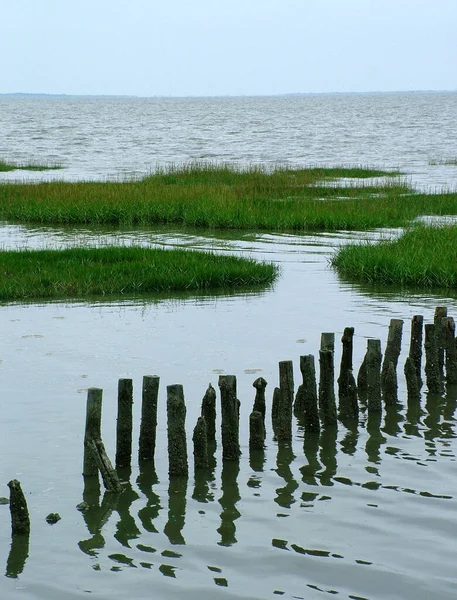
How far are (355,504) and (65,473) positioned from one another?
233cm

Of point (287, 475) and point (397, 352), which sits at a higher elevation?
point (397, 352)

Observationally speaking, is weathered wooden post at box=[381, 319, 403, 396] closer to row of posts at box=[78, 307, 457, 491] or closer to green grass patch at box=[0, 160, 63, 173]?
row of posts at box=[78, 307, 457, 491]

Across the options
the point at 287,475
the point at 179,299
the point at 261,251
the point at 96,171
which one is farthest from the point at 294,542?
the point at 96,171

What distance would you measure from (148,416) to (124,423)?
7.7 inches

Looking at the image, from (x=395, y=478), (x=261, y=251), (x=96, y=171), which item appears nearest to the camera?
(x=395, y=478)

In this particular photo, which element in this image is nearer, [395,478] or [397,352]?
[395,478]

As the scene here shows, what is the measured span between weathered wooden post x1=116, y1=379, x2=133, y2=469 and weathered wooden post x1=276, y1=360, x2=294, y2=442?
1385 millimetres

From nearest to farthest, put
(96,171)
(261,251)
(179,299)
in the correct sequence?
(179,299) < (261,251) < (96,171)

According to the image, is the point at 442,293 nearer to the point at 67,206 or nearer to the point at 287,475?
the point at 287,475

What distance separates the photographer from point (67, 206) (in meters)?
27.1

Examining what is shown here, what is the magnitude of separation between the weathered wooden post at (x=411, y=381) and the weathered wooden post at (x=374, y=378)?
12.8 inches

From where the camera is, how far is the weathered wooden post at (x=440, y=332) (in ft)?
32.9

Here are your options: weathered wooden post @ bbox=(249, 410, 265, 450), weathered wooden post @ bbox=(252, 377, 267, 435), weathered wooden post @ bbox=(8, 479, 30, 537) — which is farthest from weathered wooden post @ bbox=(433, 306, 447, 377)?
weathered wooden post @ bbox=(8, 479, 30, 537)

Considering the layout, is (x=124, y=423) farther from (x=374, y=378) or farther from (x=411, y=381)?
(x=411, y=381)
